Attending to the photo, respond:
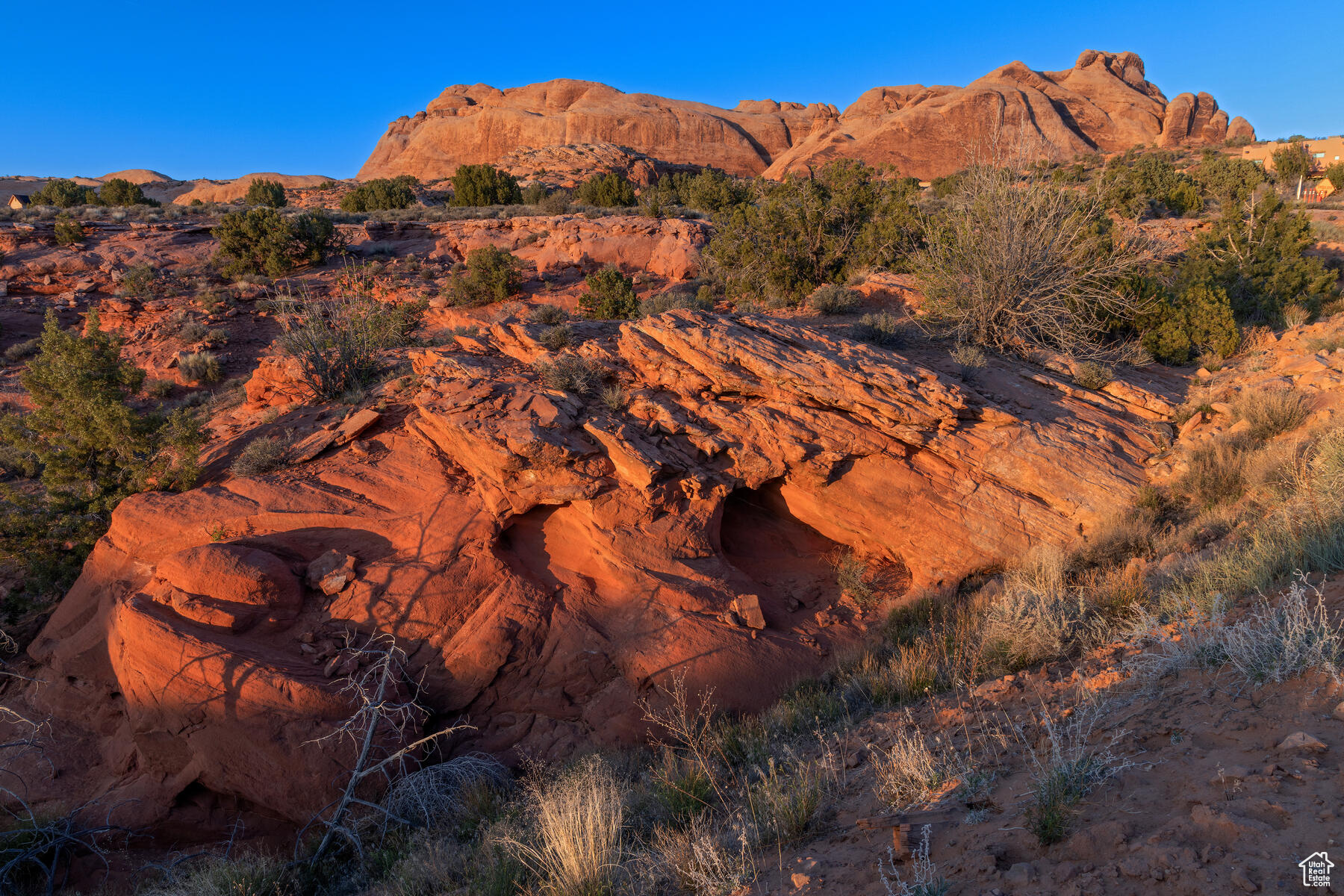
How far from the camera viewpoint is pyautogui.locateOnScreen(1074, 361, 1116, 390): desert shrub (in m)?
9.63

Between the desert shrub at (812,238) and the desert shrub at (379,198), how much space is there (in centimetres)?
2161

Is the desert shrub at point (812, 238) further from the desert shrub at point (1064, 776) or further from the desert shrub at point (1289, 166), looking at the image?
the desert shrub at point (1289, 166)

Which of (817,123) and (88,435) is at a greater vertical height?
(817,123)

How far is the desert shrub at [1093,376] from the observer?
9.63 metres

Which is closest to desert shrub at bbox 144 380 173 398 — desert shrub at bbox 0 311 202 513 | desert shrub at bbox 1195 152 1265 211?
desert shrub at bbox 0 311 202 513

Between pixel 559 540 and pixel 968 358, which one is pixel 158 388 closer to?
pixel 559 540

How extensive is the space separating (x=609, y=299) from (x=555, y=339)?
553 cm

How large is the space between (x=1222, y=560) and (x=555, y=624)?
6.29 m

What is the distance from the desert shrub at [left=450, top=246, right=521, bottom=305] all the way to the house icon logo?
1749 centimetres

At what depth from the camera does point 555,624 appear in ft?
22.6

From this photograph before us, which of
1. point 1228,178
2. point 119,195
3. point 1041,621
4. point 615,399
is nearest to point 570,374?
point 615,399

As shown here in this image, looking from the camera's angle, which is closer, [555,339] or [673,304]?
[555,339]

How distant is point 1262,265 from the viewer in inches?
572

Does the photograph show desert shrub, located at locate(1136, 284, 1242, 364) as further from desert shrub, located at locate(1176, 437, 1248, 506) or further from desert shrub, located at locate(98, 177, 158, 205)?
desert shrub, located at locate(98, 177, 158, 205)
